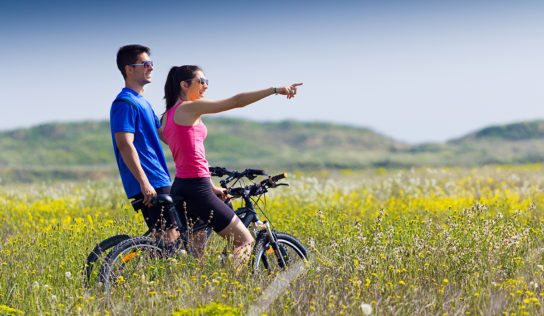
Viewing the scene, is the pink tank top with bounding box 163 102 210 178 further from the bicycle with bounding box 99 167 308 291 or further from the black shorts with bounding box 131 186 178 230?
the black shorts with bounding box 131 186 178 230

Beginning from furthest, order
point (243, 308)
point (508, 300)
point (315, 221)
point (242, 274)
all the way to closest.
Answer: point (315, 221) < point (242, 274) < point (508, 300) < point (243, 308)

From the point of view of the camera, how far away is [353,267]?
5250 mm

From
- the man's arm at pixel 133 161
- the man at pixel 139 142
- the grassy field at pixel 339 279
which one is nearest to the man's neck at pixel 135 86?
the man at pixel 139 142

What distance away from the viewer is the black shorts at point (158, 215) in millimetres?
4980

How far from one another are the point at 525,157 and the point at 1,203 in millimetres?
37134

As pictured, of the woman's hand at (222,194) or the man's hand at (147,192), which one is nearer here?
the man's hand at (147,192)

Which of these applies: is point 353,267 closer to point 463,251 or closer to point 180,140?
point 463,251

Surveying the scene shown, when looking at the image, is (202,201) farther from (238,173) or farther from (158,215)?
(158,215)

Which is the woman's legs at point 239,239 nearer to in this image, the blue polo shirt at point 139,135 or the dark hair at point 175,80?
the blue polo shirt at point 139,135

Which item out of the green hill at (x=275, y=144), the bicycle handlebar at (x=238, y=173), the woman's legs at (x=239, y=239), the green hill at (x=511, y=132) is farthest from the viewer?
the green hill at (x=511, y=132)

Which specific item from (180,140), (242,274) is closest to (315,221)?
(242,274)

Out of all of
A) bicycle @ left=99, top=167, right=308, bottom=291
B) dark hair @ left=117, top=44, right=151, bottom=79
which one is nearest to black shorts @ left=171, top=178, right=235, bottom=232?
bicycle @ left=99, top=167, right=308, bottom=291

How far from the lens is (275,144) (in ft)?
194

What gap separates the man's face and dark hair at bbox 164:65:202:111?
29 cm
